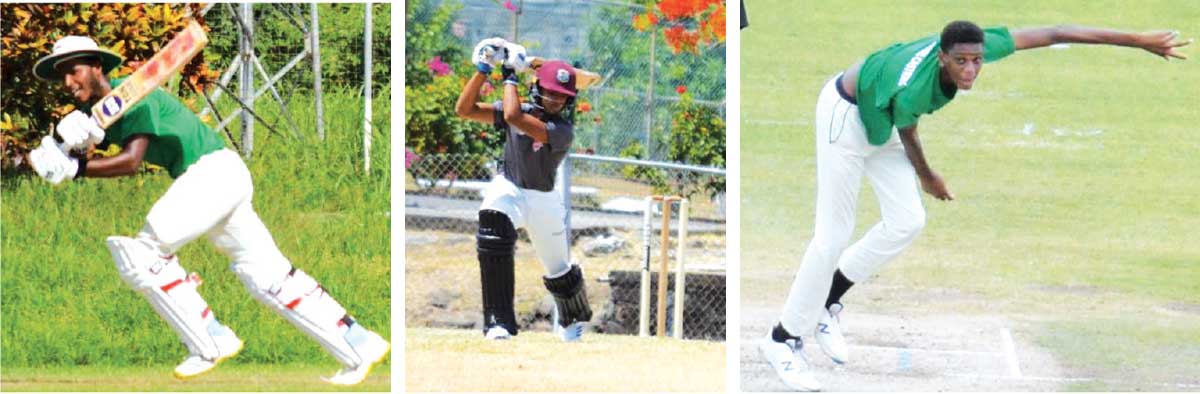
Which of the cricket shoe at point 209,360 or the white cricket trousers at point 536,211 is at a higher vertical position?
the white cricket trousers at point 536,211

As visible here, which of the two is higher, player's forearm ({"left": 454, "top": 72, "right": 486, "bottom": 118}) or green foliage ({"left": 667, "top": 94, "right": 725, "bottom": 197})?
player's forearm ({"left": 454, "top": 72, "right": 486, "bottom": 118})

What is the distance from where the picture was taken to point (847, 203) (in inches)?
436

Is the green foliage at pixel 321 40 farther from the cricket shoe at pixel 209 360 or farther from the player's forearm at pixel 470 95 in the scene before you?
the cricket shoe at pixel 209 360

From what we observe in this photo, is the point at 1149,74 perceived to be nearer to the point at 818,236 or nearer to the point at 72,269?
the point at 818,236

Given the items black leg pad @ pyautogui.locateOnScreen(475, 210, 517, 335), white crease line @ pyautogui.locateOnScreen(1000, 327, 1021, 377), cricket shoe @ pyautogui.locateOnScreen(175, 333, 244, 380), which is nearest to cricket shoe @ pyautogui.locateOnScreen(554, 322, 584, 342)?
black leg pad @ pyautogui.locateOnScreen(475, 210, 517, 335)

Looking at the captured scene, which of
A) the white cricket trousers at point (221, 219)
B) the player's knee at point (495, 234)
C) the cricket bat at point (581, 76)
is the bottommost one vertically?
the player's knee at point (495, 234)

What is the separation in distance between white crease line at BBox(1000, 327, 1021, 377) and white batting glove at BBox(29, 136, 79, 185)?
454cm

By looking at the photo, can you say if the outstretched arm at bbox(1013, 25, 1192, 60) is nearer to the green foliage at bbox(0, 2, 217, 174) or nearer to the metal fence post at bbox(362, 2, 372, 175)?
the metal fence post at bbox(362, 2, 372, 175)

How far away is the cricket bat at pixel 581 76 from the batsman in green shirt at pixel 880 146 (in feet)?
4.08

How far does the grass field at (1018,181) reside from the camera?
1184 cm

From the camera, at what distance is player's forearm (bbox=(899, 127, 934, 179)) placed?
10.9m

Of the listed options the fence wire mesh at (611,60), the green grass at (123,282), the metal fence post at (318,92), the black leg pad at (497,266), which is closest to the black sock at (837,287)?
the fence wire mesh at (611,60)

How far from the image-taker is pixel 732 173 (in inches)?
449

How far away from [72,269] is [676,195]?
10.1 ft
